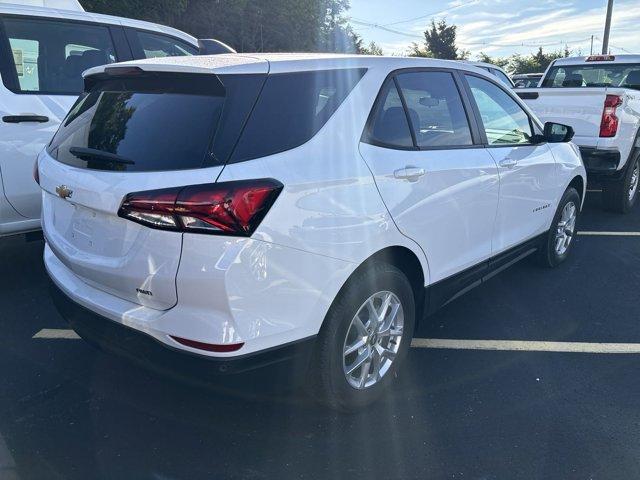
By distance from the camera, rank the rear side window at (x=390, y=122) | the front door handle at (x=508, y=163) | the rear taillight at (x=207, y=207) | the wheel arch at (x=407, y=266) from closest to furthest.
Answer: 1. the rear taillight at (x=207, y=207)
2. the wheel arch at (x=407, y=266)
3. the rear side window at (x=390, y=122)
4. the front door handle at (x=508, y=163)

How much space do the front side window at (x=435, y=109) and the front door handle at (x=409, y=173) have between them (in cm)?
22

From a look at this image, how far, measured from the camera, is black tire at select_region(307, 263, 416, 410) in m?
2.56

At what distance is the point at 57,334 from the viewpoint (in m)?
3.75

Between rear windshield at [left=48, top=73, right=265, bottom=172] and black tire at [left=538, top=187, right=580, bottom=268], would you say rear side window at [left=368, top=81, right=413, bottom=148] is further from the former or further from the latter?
black tire at [left=538, top=187, right=580, bottom=268]

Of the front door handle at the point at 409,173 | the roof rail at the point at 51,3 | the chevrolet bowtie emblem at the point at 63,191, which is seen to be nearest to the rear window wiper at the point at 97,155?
the chevrolet bowtie emblem at the point at 63,191

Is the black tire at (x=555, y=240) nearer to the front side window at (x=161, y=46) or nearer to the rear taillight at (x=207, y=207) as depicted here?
the rear taillight at (x=207, y=207)

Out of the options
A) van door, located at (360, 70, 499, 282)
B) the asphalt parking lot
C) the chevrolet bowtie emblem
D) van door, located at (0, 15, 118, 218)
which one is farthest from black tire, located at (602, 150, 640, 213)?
the chevrolet bowtie emblem

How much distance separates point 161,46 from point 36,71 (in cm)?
120

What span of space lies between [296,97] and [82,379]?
6.71 ft

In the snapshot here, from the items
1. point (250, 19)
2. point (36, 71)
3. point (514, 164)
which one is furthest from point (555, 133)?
point (250, 19)

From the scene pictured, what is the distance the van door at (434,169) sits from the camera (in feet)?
9.18

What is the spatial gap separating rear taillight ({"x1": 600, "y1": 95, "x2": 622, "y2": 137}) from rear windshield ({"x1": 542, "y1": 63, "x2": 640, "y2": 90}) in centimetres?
216

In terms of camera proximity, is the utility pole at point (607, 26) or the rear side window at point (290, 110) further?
the utility pole at point (607, 26)

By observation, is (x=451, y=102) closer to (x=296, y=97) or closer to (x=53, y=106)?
(x=296, y=97)
